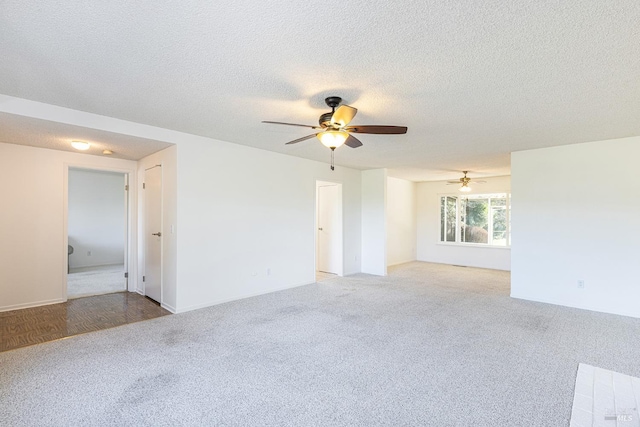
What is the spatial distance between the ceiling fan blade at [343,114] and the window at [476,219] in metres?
6.74

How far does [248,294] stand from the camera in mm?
4914

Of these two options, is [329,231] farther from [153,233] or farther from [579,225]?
[579,225]

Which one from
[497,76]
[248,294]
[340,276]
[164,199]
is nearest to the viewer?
[497,76]

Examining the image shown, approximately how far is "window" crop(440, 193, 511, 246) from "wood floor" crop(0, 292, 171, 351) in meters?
7.42

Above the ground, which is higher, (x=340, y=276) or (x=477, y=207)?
(x=477, y=207)

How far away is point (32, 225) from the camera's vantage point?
4.41 m

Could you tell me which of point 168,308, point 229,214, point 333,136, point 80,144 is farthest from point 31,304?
point 333,136

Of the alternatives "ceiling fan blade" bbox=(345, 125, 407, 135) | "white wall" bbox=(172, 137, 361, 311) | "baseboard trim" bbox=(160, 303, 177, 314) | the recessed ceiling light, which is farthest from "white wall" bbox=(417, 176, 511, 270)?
the recessed ceiling light

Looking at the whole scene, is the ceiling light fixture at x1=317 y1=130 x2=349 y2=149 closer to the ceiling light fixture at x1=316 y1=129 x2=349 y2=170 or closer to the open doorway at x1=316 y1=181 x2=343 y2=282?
the ceiling light fixture at x1=316 y1=129 x2=349 y2=170

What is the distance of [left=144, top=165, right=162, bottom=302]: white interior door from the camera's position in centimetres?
459

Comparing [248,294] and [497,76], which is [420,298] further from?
[497,76]

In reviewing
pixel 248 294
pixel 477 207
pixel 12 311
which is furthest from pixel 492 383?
pixel 477 207

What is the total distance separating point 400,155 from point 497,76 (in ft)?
9.72

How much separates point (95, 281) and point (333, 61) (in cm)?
625
